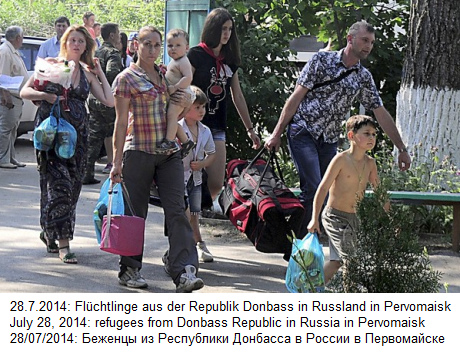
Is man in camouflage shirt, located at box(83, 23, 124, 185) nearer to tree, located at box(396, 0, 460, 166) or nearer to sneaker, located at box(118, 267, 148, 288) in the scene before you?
tree, located at box(396, 0, 460, 166)

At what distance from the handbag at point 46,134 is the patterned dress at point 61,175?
0.37 ft

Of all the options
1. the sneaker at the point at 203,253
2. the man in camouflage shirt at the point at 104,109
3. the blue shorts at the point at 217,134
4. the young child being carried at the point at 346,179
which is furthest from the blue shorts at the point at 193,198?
the man in camouflage shirt at the point at 104,109

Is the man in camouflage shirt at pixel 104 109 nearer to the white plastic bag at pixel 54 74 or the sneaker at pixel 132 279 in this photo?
the white plastic bag at pixel 54 74

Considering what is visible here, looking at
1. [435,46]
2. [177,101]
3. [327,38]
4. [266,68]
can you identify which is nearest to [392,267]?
[177,101]

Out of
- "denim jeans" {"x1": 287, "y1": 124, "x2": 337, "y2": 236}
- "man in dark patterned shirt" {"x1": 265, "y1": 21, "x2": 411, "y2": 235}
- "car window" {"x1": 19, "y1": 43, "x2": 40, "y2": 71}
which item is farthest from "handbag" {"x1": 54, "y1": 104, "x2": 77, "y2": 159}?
"car window" {"x1": 19, "y1": 43, "x2": 40, "y2": 71}

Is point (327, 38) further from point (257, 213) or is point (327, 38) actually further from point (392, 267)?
point (392, 267)

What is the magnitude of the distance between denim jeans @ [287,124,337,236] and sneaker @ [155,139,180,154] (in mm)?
1064

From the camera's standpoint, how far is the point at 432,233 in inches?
351

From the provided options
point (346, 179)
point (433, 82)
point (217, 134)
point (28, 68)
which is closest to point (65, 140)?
point (217, 134)

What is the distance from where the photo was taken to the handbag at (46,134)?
7.40m

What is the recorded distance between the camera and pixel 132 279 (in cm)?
684

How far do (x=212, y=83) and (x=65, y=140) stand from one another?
4.15ft

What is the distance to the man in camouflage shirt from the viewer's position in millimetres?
11641

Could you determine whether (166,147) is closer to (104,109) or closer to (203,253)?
(203,253)
